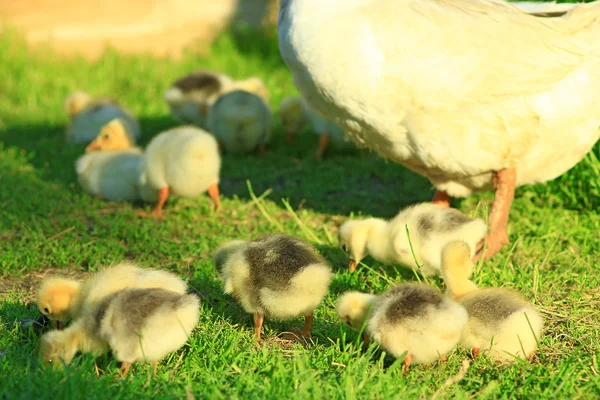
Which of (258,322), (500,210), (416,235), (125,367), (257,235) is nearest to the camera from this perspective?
(125,367)

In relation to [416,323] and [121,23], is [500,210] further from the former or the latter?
[121,23]

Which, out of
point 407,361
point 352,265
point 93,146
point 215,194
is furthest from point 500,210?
point 93,146

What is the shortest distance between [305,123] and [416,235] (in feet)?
13.3

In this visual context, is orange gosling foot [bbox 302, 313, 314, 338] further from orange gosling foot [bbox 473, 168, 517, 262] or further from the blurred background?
the blurred background

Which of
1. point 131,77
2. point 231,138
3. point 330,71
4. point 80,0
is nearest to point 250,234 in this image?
point 330,71

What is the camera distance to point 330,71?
5.26m

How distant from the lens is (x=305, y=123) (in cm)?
878

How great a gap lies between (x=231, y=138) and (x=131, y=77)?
3234 millimetres

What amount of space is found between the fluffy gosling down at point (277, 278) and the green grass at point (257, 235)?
0.19 meters

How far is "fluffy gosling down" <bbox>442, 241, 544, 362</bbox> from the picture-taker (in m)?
4.01

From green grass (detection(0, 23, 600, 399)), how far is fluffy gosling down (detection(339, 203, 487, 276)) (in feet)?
0.60

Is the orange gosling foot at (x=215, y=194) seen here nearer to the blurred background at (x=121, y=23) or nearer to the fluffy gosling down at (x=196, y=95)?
the fluffy gosling down at (x=196, y=95)

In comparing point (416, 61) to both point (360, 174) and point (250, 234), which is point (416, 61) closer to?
point (250, 234)

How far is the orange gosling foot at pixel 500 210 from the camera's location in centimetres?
569
